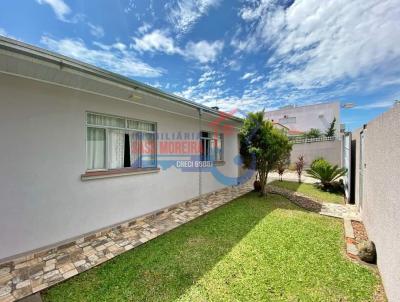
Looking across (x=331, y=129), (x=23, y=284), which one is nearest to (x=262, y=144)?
(x=23, y=284)

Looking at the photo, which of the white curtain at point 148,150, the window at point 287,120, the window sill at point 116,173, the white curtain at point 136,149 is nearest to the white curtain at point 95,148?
the window sill at point 116,173

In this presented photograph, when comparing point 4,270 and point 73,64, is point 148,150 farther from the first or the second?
point 4,270

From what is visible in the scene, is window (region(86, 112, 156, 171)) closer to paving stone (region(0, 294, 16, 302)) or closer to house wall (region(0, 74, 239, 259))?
house wall (region(0, 74, 239, 259))

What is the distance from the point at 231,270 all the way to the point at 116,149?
15.0 ft

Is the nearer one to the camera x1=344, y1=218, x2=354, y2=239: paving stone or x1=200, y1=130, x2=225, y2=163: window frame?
x1=344, y1=218, x2=354, y2=239: paving stone

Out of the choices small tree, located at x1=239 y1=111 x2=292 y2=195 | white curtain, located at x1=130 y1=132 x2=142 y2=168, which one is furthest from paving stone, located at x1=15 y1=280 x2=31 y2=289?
small tree, located at x1=239 y1=111 x2=292 y2=195

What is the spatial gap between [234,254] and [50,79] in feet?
18.7

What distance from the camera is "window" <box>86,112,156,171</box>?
197 inches

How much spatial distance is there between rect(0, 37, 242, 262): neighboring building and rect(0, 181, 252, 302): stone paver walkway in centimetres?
22

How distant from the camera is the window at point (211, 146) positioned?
30.6 ft

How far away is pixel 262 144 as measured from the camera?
336 inches

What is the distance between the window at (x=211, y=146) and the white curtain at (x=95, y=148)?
4758 mm

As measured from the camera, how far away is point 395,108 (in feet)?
9.20

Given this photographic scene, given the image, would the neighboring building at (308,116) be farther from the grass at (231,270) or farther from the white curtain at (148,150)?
the grass at (231,270)
